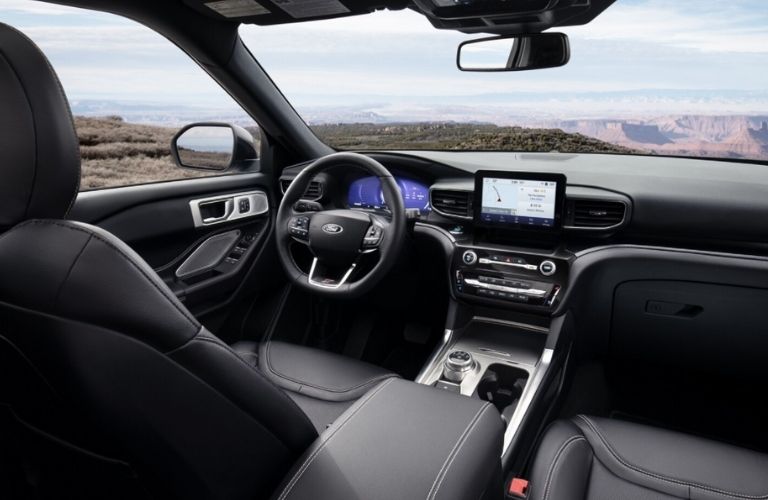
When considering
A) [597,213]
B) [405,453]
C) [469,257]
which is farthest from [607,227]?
[405,453]

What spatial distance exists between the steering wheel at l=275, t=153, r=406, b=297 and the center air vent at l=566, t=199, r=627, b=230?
0.78 meters

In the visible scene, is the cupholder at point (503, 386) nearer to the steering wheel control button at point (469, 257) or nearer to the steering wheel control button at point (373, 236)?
the steering wheel control button at point (469, 257)

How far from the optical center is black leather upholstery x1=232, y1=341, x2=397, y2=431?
2.01 meters

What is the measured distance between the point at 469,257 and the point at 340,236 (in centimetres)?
64

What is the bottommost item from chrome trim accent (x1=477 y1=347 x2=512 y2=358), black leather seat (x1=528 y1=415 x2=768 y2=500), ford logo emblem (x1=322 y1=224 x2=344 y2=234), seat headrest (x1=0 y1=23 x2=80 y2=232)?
chrome trim accent (x1=477 y1=347 x2=512 y2=358)

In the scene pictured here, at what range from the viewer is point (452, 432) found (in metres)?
1.22

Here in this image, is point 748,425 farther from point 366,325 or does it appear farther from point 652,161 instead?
point 366,325

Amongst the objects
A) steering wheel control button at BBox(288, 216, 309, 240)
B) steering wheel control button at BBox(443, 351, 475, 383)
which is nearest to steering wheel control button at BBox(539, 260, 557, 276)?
steering wheel control button at BBox(443, 351, 475, 383)

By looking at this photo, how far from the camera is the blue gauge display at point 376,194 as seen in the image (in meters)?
3.06

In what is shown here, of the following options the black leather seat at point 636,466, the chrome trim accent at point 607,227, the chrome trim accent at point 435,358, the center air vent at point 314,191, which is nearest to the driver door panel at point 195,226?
the center air vent at point 314,191

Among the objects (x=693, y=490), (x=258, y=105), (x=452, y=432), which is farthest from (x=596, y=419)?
(x=258, y=105)

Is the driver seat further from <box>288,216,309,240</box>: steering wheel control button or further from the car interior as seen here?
<box>288,216,309,240</box>: steering wheel control button

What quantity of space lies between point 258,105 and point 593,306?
76.7 inches

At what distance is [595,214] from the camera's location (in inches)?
101
